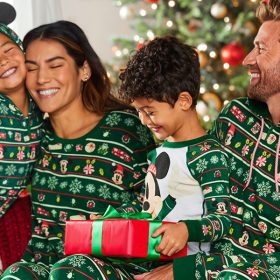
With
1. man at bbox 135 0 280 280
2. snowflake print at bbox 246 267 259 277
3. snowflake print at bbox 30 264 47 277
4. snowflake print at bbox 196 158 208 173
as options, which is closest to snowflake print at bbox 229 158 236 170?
man at bbox 135 0 280 280

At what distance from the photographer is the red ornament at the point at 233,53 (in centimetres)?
425

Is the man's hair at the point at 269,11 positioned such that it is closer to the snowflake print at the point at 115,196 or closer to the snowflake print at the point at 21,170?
the snowflake print at the point at 115,196

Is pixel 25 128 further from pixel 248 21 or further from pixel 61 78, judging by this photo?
pixel 248 21

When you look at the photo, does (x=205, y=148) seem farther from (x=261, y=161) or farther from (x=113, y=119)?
(x=113, y=119)

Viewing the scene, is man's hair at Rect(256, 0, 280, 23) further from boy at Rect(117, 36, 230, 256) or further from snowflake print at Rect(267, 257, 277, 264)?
snowflake print at Rect(267, 257, 277, 264)

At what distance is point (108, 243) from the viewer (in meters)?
1.80

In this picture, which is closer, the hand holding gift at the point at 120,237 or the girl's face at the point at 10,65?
the hand holding gift at the point at 120,237

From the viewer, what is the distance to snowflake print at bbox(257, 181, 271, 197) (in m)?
2.02

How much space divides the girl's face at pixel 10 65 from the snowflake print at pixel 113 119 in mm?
324

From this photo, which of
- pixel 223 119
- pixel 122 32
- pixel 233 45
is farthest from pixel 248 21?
pixel 223 119

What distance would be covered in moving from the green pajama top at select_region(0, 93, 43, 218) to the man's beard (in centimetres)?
77

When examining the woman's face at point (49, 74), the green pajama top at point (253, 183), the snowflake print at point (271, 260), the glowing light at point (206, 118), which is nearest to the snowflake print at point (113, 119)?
the woman's face at point (49, 74)

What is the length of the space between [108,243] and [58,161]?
554mm

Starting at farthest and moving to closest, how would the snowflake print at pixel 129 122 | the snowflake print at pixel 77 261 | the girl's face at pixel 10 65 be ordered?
the snowflake print at pixel 129 122 < the girl's face at pixel 10 65 < the snowflake print at pixel 77 261
